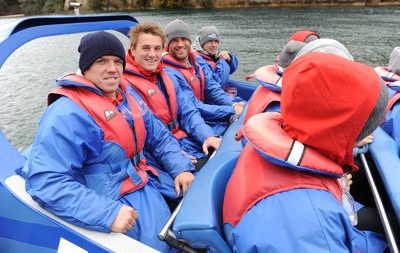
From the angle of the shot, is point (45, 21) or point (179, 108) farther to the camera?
point (179, 108)

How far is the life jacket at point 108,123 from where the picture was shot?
1360 mm

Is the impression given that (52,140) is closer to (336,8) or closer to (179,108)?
(179,108)

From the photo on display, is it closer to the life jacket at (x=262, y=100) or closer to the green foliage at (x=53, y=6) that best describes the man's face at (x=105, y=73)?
the life jacket at (x=262, y=100)

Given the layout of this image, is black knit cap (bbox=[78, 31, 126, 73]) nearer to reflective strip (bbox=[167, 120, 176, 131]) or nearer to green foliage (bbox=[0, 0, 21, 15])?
reflective strip (bbox=[167, 120, 176, 131])

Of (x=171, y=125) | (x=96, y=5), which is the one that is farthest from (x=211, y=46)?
(x=96, y=5)

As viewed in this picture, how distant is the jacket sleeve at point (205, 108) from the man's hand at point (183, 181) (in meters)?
0.89

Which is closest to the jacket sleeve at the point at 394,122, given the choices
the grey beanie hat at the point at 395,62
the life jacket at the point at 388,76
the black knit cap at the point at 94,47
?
the life jacket at the point at 388,76

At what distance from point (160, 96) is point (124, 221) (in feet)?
3.35

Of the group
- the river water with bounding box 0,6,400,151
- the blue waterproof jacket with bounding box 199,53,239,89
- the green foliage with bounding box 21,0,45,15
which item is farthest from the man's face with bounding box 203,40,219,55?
the green foliage with bounding box 21,0,45,15

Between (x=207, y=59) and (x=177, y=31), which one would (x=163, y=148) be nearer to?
(x=177, y=31)

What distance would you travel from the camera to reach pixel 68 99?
51.9 inches

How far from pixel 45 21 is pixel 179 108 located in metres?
0.99

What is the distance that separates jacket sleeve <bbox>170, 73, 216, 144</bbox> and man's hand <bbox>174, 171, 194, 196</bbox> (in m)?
0.48

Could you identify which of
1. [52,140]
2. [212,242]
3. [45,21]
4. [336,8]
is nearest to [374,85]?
[212,242]
